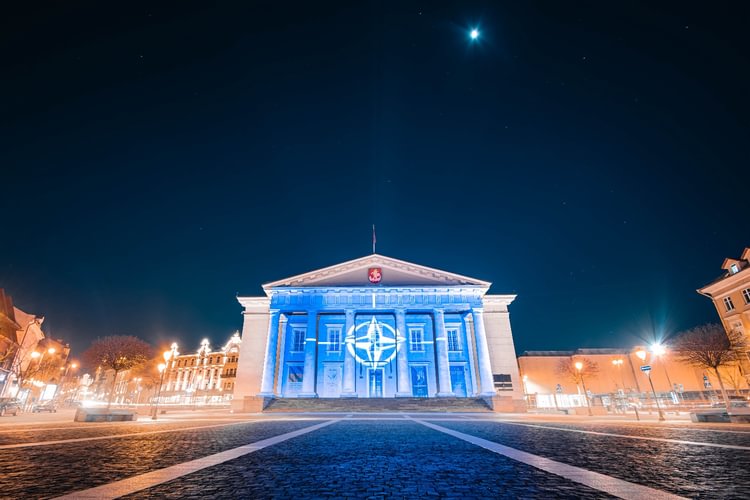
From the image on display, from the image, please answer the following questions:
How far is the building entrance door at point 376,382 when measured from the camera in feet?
119

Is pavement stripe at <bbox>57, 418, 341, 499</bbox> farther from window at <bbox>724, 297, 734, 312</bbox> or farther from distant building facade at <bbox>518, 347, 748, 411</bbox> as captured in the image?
distant building facade at <bbox>518, 347, 748, 411</bbox>

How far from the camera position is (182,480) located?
124 inches

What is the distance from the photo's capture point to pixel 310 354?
36031 mm

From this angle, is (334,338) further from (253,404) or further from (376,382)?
(253,404)

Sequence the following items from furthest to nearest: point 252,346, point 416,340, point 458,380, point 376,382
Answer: point 416,340 < point 252,346 < point 458,380 < point 376,382

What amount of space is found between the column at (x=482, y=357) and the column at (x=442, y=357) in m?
3.17

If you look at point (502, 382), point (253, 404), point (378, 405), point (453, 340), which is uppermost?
point (453, 340)

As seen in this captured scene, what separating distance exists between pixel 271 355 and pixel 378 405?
12.4 m

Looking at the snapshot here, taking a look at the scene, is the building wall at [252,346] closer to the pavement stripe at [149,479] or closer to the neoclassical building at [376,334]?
the neoclassical building at [376,334]

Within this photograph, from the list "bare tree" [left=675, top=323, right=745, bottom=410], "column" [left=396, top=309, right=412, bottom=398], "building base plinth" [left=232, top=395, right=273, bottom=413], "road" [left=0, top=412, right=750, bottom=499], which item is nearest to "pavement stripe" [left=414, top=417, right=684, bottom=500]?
"road" [left=0, top=412, right=750, bottom=499]

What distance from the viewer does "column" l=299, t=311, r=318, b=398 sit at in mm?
34250

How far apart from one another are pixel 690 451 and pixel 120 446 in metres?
9.19

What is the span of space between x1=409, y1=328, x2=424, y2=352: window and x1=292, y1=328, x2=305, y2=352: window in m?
12.1

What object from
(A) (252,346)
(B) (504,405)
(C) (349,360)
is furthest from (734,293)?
(A) (252,346)
